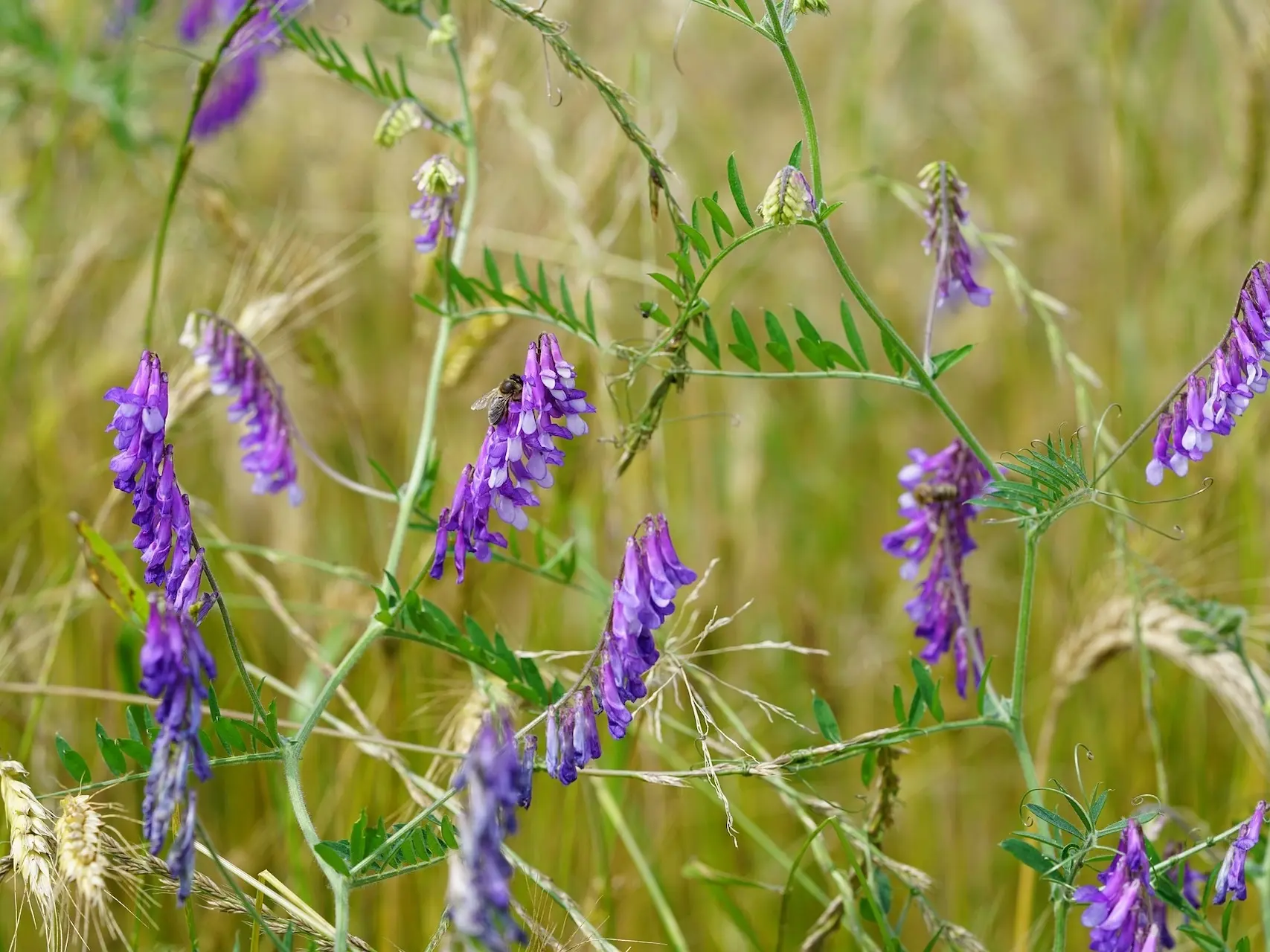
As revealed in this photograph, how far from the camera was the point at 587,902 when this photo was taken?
1.82 metres

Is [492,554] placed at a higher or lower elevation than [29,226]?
lower

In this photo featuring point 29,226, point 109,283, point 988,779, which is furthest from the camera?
point 109,283

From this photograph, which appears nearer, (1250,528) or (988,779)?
(1250,528)

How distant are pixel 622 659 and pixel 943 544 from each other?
0.50 metres

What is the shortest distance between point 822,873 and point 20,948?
1.33 metres

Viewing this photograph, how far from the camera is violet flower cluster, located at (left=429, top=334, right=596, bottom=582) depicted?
1015 mm

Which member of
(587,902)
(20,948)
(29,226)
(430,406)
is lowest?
(20,948)

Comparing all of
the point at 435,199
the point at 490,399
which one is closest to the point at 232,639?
the point at 490,399

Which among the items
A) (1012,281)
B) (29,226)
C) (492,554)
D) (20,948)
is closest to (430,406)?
(492,554)

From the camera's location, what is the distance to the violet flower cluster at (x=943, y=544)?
133cm

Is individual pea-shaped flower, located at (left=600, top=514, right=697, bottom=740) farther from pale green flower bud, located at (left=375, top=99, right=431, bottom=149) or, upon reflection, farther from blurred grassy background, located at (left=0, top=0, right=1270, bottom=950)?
pale green flower bud, located at (left=375, top=99, right=431, bottom=149)

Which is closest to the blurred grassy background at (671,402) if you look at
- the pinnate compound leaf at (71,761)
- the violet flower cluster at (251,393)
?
the violet flower cluster at (251,393)

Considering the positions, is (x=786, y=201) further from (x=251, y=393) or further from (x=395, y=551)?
(x=251, y=393)

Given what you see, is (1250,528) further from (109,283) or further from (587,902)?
(109,283)
